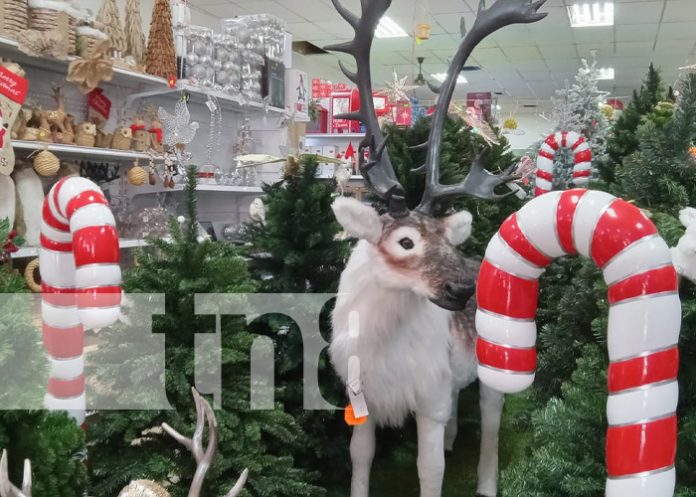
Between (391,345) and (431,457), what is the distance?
1.07 feet

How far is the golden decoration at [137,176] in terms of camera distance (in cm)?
322

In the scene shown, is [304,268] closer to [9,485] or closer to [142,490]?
[142,490]

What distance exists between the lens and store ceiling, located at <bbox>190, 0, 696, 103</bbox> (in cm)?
620

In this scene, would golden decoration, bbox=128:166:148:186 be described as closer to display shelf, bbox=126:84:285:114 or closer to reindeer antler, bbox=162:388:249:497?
display shelf, bbox=126:84:285:114

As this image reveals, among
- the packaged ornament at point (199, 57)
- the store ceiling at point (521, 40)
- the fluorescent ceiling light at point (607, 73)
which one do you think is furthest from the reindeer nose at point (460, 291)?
the fluorescent ceiling light at point (607, 73)

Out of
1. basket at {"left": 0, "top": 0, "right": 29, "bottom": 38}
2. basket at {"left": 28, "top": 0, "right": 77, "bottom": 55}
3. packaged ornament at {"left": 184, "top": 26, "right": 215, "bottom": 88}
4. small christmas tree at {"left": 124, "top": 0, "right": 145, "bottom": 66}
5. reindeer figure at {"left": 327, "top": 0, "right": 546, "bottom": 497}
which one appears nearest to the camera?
reindeer figure at {"left": 327, "top": 0, "right": 546, "bottom": 497}

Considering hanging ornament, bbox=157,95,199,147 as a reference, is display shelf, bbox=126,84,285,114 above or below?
above

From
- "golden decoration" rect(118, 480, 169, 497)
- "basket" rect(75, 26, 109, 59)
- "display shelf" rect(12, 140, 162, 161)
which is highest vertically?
"basket" rect(75, 26, 109, 59)

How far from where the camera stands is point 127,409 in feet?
4.43

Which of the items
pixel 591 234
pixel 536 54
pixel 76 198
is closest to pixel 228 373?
pixel 76 198

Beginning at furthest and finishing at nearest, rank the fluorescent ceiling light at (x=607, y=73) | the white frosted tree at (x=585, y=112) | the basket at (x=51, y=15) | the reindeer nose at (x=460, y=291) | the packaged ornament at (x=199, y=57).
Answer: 1. the fluorescent ceiling light at (x=607, y=73)
2. the white frosted tree at (x=585, y=112)
3. the packaged ornament at (x=199, y=57)
4. the basket at (x=51, y=15)
5. the reindeer nose at (x=460, y=291)

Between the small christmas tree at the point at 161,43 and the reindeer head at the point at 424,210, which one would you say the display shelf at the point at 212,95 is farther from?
the reindeer head at the point at 424,210

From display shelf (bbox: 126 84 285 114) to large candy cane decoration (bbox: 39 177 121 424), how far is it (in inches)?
99.8

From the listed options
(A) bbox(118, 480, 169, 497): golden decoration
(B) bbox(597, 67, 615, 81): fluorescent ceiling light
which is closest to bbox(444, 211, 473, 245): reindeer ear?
(A) bbox(118, 480, 169, 497): golden decoration
